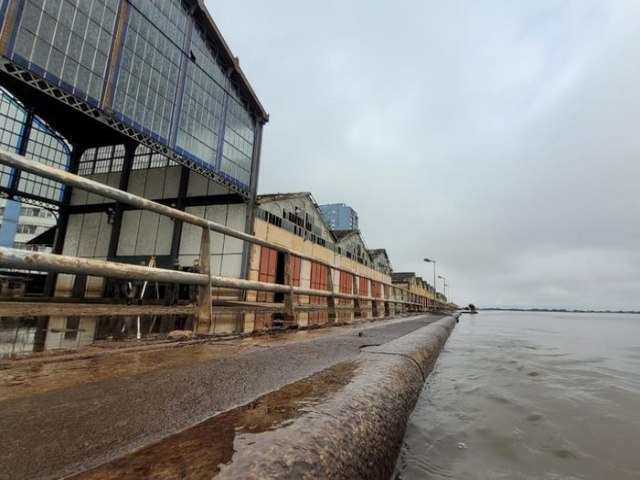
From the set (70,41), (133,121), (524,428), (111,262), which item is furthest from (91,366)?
(70,41)

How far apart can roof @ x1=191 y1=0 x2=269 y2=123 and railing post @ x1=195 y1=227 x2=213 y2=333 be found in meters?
18.2

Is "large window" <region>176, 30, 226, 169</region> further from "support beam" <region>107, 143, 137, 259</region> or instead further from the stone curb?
the stone curb

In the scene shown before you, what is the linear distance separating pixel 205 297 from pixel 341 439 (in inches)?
95.6

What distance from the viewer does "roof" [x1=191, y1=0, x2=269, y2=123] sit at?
17.0m

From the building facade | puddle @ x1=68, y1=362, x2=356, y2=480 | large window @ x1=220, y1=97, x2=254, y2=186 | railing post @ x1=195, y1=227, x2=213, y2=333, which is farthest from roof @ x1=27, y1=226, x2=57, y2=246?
puddle @ x1=68, y1=362, x2=356, y2=480

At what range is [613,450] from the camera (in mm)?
1479

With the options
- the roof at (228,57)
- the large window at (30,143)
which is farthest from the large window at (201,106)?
the large window at (30,143)

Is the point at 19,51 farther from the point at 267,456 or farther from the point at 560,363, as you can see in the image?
the point at 560,363

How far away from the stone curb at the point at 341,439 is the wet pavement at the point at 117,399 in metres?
0.13

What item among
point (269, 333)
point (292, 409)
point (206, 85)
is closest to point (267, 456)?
point (292, 409)

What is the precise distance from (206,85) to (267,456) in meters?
19.4

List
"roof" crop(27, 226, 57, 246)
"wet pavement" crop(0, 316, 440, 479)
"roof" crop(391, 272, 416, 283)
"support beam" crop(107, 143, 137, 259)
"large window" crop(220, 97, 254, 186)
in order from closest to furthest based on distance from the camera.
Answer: "wet pavement" crop(0, 316, 440, 479) → "large window" crop(220, 97, 254, 186) → "support beam" crop(107, 143, 137, 259) → "roof" crop(27, 226, 57, 246) → "roof" crop(391, 272, 416, 283)

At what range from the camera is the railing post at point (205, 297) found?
3.06m

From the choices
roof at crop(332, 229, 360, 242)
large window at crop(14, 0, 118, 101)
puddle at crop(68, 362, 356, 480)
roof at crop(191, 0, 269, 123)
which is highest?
roof at crop(191, 0, 269, 123)
